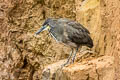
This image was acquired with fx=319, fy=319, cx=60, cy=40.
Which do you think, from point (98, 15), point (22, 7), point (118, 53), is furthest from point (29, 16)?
point (118, 53)

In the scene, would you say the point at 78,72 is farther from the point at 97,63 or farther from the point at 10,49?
the point at 10,49

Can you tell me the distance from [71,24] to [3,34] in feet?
9.73

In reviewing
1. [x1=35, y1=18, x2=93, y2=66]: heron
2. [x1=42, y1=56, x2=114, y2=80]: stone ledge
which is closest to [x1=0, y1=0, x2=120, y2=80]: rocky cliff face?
[x1=35, y1=18, x2=93, y2=66]: heron

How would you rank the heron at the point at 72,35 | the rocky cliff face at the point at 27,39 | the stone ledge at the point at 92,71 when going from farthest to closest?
the rocky cliff face at the point at 27,39 < the heron at the point at 72,35 < the stone ledge at the point at 92,71

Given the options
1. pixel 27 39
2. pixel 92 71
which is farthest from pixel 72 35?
pixel 27 39

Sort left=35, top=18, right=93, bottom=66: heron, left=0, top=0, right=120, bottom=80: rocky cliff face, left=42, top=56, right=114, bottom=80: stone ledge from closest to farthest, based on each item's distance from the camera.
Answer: left=42, top=56, right=114, bottom=80: stone ledge, left=35, top=18, right=93, bottom=66: heron, left=0, top=0, right=120, bottom=80: rocky cliff face

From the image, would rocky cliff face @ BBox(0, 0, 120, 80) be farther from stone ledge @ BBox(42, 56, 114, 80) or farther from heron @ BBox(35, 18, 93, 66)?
stone ledge @ BBox(42, 56, 114, 80)

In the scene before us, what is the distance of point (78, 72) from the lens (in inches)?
194

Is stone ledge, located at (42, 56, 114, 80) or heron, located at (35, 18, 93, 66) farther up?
heron, located at (35, 18, 93, 66)

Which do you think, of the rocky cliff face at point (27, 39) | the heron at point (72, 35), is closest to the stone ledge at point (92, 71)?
the heron at point (72, 35)

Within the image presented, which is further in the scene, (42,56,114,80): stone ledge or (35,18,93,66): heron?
(35,18,93,66): heron

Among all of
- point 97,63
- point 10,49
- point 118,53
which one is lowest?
point 10,49

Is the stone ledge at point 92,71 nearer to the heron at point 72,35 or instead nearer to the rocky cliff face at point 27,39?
the heron at point 72,35

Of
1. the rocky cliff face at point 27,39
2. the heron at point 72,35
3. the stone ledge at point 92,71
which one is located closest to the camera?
the stone ledge at point 92,71
